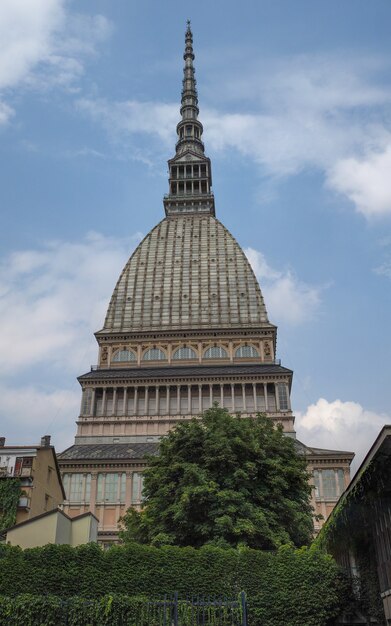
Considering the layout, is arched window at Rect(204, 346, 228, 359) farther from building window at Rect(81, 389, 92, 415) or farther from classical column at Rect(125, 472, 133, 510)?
classical column at Rect(125, 472, 133, 510)

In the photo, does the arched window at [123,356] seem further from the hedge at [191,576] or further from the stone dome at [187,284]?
the hedge at [191,576]

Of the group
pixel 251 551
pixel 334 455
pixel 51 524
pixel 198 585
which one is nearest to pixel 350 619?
pixel 251 551

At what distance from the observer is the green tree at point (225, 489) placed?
2952 centimetres

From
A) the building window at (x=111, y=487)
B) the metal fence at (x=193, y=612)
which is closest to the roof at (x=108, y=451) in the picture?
the building window at (x=111, y=487)

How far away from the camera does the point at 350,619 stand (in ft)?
76.7

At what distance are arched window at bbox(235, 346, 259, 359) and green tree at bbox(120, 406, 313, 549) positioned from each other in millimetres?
46048

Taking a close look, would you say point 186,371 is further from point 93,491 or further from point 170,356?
point 93,491

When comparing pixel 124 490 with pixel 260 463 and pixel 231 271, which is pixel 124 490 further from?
pixel 231 271

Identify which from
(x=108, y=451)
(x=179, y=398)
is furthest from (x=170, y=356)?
(x=108, y=451)

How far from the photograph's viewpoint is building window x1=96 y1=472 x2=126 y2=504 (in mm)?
63188

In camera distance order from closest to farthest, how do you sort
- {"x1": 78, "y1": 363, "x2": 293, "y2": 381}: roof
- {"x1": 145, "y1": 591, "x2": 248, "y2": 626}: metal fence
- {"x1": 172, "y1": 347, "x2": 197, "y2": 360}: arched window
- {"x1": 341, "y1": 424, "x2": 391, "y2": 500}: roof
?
{"x1": 341, "y1": 424, "x2": 391, "y2": 500}: roof
{"x1": 145, "y1": 591, "x2": 248, "y2": 626}: metal fence
{"x1": 78, "y1": 363, "x2": 293, "y2": 381}: roof
{"x1": 172, "y1": 347, "x2": 197, "y2": 360}: arched window

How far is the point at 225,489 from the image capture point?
101 feet

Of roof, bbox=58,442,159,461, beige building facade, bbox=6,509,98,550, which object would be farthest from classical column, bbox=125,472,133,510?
beige building facade, bbox=6,509,98,550

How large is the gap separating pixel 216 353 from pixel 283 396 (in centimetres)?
1220
